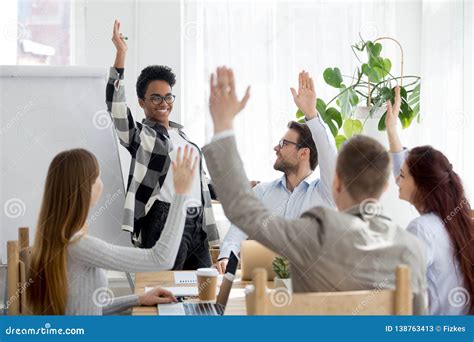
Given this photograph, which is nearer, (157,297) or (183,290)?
(157,297)

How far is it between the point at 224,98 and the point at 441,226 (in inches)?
23.3

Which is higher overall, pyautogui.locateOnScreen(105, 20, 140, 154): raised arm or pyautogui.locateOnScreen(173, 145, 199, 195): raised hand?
pyautogui.locateOnScreen(105, 20, 140, 154): raised arm

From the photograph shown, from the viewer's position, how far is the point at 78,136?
2.58 meters

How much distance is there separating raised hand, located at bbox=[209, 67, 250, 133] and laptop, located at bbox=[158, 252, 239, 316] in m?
0.51

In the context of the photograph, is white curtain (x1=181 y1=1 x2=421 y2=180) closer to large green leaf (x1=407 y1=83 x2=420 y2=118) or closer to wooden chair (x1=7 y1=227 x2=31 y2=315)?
large green leaf (x1=407 y1=83 x2=420 y2=118)

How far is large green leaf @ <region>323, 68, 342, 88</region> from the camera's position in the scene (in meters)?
3.26

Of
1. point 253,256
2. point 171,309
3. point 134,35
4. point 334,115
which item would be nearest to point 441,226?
point 253,256

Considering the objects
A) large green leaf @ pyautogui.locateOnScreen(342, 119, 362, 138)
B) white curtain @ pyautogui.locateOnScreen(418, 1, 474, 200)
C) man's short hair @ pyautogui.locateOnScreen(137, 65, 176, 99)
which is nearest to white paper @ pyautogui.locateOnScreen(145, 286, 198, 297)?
man's short hair @ pyautogui.locateOnScreen(137, 65, 176, 99)

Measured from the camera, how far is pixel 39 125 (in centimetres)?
257

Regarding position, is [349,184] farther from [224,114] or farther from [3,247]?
[3,247]

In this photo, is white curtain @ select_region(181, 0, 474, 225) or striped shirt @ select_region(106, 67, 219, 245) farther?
white curtain @ select_region(181, 0, 474, 225)

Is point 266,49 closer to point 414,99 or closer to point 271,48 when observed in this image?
point 271,48

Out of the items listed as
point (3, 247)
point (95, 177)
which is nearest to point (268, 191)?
point (95, 177)

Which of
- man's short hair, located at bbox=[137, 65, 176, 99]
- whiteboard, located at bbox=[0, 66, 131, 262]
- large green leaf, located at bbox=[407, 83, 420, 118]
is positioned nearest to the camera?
man's short hair, located at bbox=[137, 65, 176, 99]
